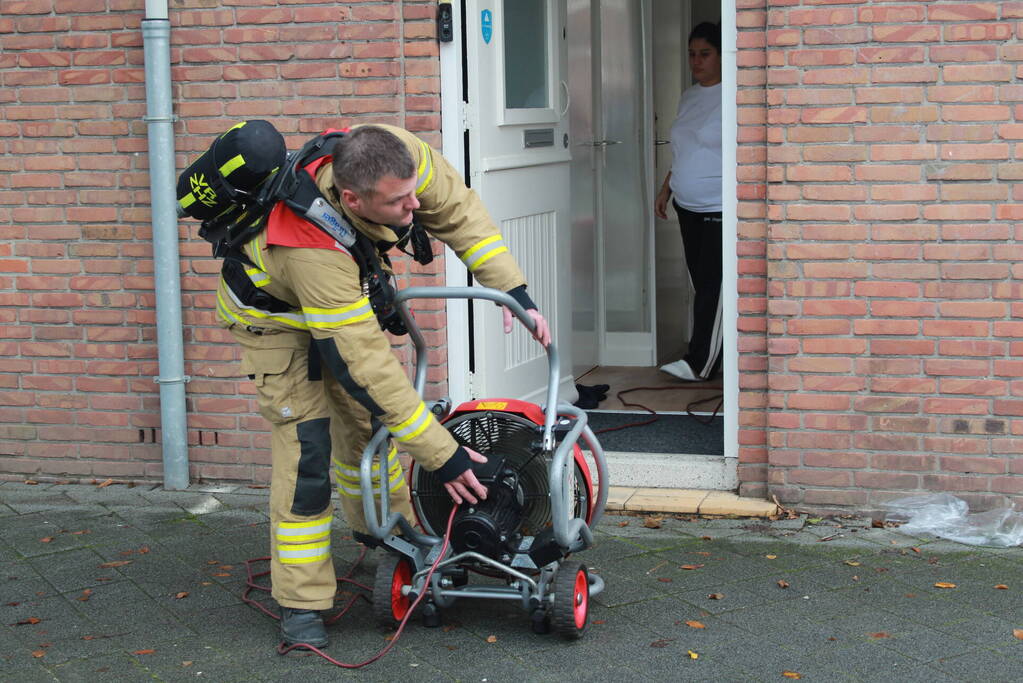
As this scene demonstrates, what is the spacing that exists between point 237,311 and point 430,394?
179 centimetres

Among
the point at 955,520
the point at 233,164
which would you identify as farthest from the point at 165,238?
the point at 955,520

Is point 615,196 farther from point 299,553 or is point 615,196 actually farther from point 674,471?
point 299,553

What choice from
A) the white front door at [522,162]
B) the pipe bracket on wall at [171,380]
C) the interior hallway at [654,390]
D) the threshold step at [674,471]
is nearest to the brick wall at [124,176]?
the pipe bracket on wall at [171,380]

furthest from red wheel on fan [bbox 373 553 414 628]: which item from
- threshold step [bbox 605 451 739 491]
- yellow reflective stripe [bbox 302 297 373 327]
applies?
threshold step [bbox 605 451 739 491]

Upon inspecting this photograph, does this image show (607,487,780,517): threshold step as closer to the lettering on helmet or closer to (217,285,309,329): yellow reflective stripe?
(217,285,309,329): yellow reflective stripe

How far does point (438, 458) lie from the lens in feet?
13.1

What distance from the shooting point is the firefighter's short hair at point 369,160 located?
3760 millimetres

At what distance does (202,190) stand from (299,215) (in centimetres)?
35

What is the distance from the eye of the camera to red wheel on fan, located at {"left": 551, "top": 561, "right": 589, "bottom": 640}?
4.16m

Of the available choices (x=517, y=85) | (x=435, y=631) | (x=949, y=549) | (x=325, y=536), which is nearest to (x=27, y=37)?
(x=517, y=85)

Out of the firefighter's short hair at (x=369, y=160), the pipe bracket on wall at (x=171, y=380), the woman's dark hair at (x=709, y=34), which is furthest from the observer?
the woman's dark hair at (x=709, y=34)

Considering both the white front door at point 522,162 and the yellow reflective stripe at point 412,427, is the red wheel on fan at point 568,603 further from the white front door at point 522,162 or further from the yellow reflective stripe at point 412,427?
the white front door at point 522,162

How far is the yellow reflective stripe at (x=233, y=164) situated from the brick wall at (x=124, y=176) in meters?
1.87

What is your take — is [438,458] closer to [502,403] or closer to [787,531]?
[502,403]
